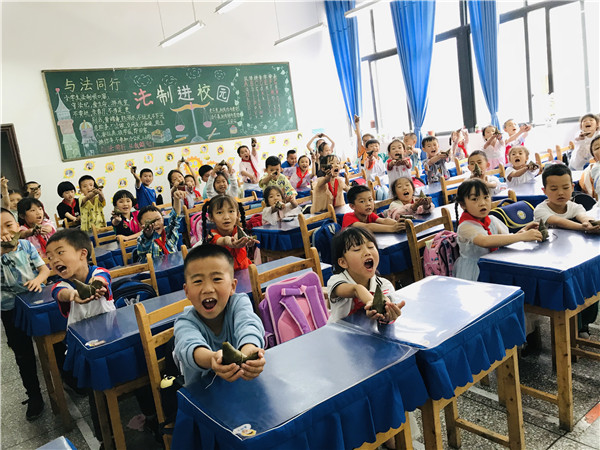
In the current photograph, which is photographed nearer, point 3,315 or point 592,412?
point 592,412

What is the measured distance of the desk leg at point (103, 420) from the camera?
194cm

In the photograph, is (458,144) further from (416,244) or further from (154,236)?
(154,236)

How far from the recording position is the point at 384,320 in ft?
4.75

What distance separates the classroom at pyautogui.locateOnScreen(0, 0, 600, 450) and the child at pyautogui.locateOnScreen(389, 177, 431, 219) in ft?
Result: 0.17

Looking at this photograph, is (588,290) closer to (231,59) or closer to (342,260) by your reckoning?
(342,260)

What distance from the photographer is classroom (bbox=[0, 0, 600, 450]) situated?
1491mm

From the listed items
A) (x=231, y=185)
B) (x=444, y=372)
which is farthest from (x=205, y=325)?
(x=231, y=185)

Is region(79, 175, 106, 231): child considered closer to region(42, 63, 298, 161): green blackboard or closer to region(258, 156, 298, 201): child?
region(258, 156, 298, 201): child

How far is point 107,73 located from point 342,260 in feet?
22.9

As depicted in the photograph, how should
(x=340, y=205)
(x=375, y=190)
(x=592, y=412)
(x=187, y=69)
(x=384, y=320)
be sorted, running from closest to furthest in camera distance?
(x=384, y=320)
(x=592, y=412)
(x=340, y=205)
(x=375, y=190)
(x=187, y=69)

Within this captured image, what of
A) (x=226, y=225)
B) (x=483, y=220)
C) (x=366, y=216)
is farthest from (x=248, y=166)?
(x=483, y=220)

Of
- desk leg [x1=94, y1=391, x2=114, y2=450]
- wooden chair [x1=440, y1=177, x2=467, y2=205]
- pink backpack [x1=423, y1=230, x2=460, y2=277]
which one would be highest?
wooden chair [x1=440, y1=177, x2=467, y2=205]

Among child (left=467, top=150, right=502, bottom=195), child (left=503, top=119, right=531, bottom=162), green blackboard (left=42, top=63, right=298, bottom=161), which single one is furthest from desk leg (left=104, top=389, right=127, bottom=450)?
green blackboard (left=42, top=63, right=298, bottom=161)

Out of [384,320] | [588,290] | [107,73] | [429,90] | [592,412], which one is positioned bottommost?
[592,412]
